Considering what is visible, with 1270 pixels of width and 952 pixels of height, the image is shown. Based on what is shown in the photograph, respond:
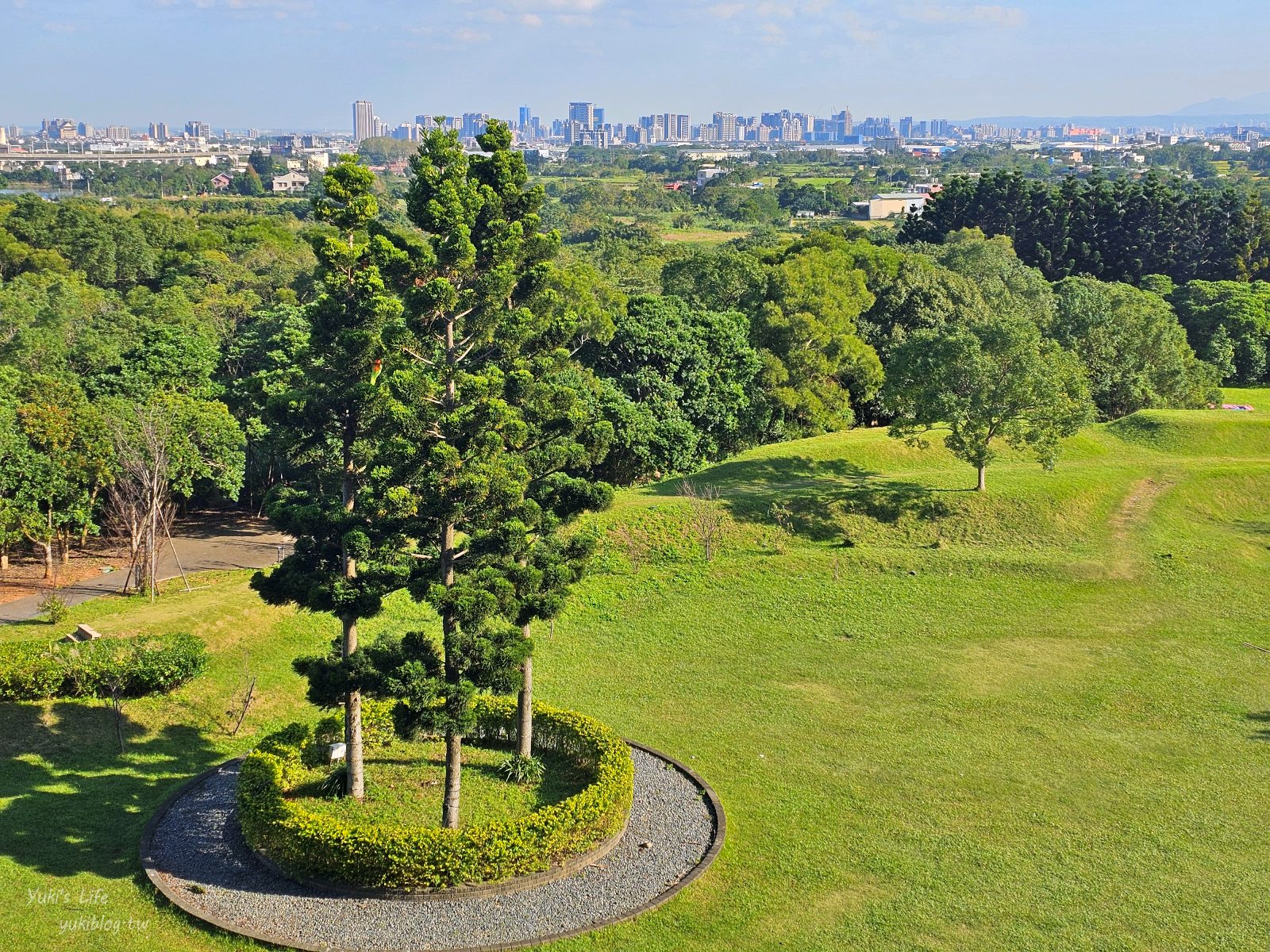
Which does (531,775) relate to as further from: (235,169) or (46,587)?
(235,169)

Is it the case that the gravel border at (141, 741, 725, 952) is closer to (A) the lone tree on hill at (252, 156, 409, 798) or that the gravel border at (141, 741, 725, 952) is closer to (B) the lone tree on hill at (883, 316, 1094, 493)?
(A) the lone tree on hill at (252, 156, 409, 798)

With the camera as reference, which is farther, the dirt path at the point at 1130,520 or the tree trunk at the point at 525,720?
the dirt path at the point at 1130,520

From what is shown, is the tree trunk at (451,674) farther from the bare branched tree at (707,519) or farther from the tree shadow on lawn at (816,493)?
the tree shadow on lawn at (816,493)

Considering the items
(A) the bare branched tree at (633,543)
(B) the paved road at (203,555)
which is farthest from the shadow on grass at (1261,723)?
(B) the paved road at (203,555)

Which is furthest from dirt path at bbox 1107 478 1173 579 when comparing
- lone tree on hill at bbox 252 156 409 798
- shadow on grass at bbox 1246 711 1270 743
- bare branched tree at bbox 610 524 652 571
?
lone tree on hill at bbox 252 156 409 798

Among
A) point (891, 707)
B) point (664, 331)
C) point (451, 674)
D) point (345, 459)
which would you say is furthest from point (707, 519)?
point (451, 674)

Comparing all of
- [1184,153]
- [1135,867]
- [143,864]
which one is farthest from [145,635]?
[1184,153]
